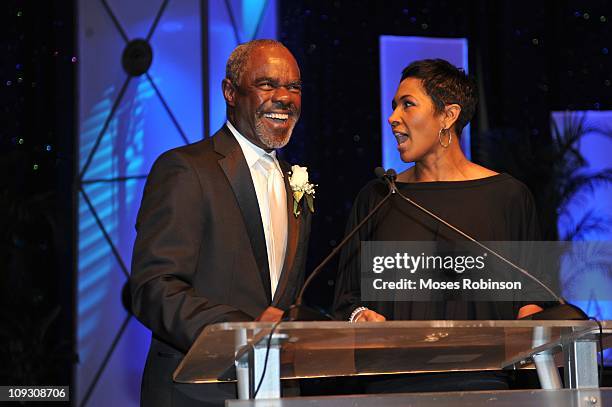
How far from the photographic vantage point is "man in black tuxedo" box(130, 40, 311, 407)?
6.78 ft

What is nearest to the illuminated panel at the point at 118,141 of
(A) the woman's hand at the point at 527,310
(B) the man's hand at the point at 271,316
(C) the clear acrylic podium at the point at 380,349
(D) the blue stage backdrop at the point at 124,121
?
(D) the blue stage backdrop at the point at 124,121

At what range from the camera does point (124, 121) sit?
4.69 m

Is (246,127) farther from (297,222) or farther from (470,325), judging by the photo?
(470,325)

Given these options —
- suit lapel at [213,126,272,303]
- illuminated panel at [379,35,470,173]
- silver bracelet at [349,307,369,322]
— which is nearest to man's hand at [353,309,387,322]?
silver bracelet at [349,307,369,322]

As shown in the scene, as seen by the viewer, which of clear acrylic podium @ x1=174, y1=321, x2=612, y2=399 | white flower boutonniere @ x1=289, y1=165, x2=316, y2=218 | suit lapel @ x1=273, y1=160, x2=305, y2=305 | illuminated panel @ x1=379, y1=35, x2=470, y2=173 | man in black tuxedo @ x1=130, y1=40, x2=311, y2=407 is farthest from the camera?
illuminated panel @ x1=379, y1=35, x2=470, y2=173

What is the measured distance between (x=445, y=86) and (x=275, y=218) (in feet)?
2.46

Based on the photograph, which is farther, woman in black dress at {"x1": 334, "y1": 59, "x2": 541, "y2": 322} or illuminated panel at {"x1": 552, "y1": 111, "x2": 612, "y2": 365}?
illuminated panel at {"x1": 552, "y1": 111, "x2": 612, "y2": 365}

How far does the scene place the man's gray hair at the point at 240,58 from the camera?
253 centimetres

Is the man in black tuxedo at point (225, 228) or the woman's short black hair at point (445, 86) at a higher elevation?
the woman's short black hair at point (445, 86)

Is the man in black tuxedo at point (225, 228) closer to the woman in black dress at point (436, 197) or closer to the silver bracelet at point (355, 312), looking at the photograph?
the silver bracelet at point (355, 312)

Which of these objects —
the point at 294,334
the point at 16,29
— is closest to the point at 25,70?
the point at 16,29

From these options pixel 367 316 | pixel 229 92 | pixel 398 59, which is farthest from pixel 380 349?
pixel 398 59

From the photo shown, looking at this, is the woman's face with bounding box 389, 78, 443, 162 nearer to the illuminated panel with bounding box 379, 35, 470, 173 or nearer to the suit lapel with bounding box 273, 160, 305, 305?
the suit lapel with bounding box 273, 160, 305, 305

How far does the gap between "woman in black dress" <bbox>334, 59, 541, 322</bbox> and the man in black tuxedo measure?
34cm
